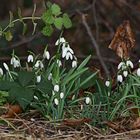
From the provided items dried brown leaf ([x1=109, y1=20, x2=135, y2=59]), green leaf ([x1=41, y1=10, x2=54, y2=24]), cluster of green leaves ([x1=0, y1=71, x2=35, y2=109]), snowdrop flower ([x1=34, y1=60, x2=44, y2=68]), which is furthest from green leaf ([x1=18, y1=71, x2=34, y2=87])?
dried brown leaf ([x1=109, y1=20, x2=135, y2=59])

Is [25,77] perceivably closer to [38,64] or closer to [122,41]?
[38,64]

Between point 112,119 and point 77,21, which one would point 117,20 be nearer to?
point 77,21

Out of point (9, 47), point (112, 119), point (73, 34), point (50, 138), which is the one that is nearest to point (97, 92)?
point (112, 119)

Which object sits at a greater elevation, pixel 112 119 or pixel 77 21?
pixel 77 21

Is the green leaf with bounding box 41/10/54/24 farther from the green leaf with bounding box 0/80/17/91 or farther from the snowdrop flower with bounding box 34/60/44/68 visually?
the green leaf with bounding box 0/80/17/91

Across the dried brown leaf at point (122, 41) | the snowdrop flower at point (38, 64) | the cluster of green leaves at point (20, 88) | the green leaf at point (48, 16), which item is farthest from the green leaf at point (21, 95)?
the dried brown leaf at point (122, 41)

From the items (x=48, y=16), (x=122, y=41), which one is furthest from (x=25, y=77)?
(x=122, y=41)
